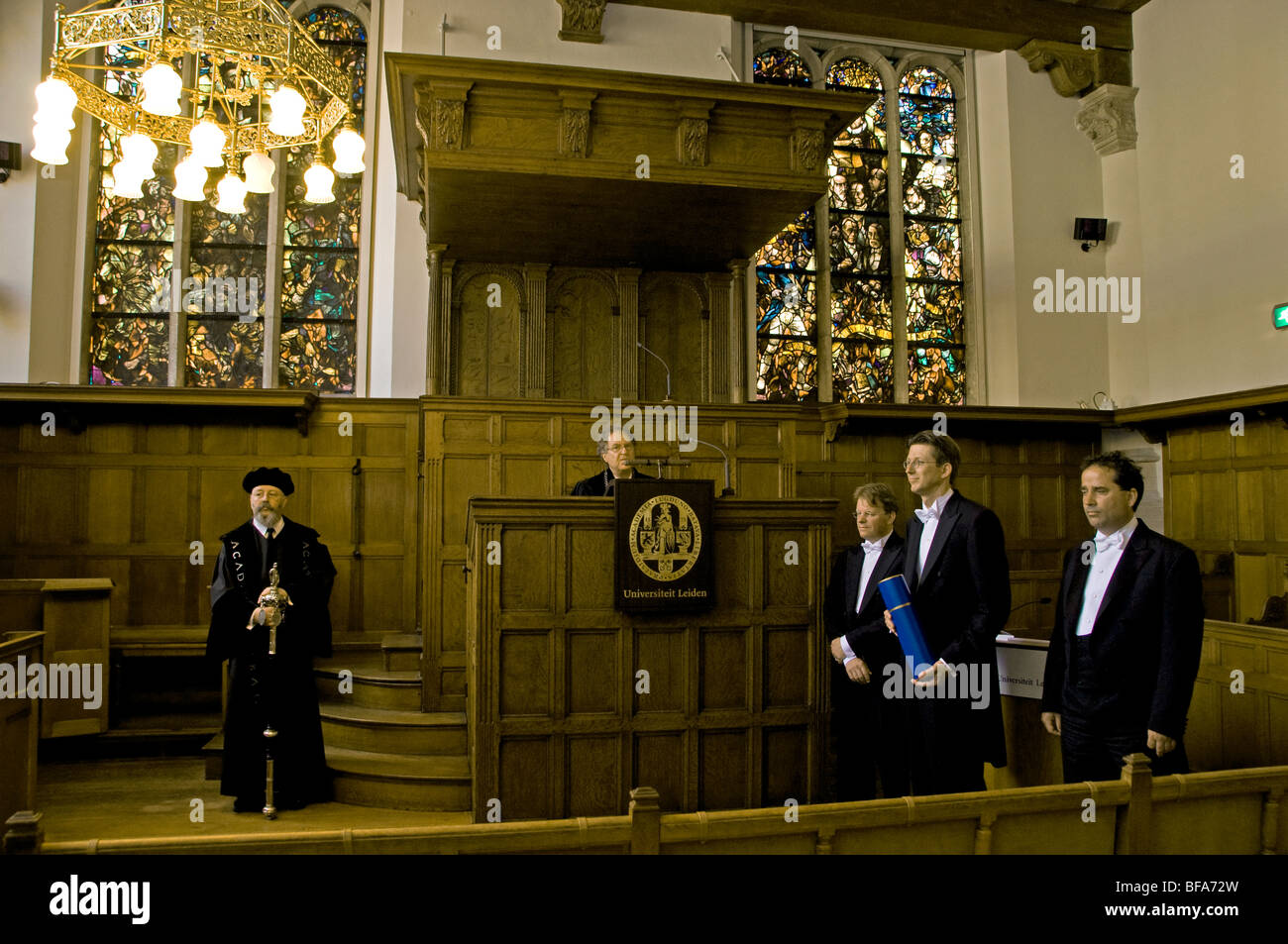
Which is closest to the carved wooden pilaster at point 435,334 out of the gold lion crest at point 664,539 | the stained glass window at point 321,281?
the stained glass window at point 321,281

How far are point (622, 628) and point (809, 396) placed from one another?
5.96 metres

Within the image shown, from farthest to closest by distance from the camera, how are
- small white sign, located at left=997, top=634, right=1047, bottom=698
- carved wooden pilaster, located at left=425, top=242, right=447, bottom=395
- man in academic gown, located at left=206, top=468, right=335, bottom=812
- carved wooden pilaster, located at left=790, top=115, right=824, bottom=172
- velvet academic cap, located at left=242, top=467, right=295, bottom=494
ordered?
carved wooden pilaster, located at left=425, top=242, right=447, bottom=395
carved wooden pilaster, located at left=790, top=115, right=824, bottom=172
velvet academic cap, located at left=242, top=467, right=295, bottom=494
man in academic gown, located at left=206, top=468, right=335, bottom=812
small white sign, located at left=997, top=634, right=1047, bottom=698

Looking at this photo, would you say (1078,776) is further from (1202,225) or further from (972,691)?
(1202,225)

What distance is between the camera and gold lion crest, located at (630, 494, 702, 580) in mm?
4391

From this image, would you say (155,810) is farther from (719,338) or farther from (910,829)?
(719,338)

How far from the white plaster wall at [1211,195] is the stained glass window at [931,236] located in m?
1.79

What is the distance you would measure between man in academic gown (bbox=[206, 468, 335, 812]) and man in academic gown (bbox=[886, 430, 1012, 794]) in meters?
3.25

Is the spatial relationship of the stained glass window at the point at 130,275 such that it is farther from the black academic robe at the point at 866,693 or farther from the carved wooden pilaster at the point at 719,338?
the black academic robe at the point at 866,693

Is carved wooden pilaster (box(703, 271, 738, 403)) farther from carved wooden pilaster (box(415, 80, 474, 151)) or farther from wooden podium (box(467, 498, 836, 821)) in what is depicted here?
wooden podium (box(467, 498, 836, 821))

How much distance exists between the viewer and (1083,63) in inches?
394

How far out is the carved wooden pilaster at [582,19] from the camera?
348 inches

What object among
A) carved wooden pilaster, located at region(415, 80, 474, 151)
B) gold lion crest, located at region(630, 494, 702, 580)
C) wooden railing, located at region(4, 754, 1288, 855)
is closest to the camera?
wooden railing, located at region(4, 754, 1288, 855)

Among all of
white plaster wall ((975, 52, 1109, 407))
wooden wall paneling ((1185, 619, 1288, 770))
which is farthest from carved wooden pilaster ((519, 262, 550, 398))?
wooden wall paneling ((1185, 619, 1288, 770))
